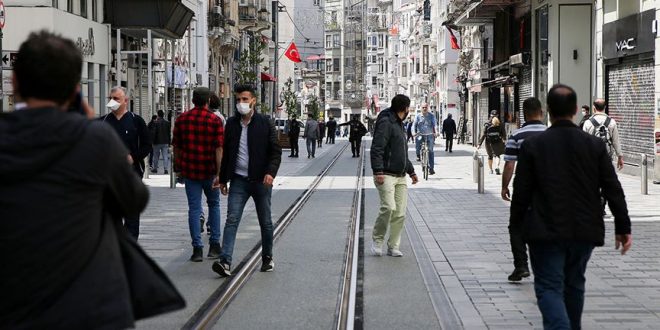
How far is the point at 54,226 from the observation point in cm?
375

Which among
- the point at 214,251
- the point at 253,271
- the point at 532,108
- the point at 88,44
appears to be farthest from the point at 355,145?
the point at 532,108

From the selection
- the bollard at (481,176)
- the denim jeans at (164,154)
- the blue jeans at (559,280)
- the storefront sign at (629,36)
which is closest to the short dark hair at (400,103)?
the blue jeans at (559,280)

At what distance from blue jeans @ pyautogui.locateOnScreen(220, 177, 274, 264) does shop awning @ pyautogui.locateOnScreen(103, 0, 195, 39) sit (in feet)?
79.1

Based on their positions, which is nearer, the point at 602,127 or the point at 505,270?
the point at 505,270

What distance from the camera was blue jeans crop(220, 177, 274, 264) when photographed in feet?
34.9

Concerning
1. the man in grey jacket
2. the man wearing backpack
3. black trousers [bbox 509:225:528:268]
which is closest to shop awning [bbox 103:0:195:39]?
the man in grey jacket

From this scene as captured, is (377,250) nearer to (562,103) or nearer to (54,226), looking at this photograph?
(562,103)

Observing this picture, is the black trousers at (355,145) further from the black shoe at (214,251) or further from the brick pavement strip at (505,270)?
the black shoe at (214,251)

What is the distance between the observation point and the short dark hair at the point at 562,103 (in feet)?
21.8

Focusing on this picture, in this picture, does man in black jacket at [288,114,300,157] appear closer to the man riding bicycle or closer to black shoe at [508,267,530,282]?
the man riding bicycle

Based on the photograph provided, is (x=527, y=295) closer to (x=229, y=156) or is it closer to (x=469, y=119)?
(x=229, y=156)

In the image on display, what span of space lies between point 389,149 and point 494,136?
16437 mm

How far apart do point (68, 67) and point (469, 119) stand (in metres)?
64.1

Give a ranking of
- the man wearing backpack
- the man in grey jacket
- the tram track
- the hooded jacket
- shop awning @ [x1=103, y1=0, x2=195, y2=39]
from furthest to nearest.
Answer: the man in grey jacket → shop awning @ [x1=103, y1=0, x2=195, y2=39] → the man wearing backpack → the hooded jacket → the tram track
